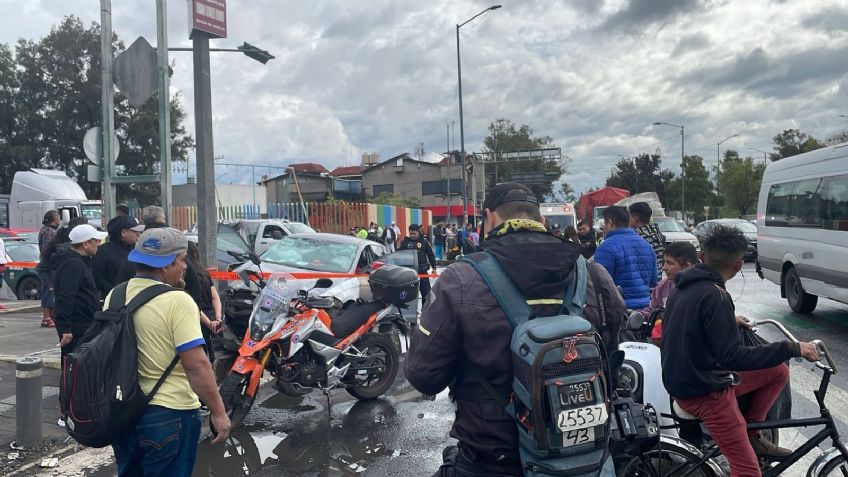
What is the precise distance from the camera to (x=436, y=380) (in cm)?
234

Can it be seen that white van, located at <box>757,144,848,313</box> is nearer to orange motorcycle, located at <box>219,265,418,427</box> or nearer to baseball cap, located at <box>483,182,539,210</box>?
orange motorcycle, located at <box>219,265,418,427</box>

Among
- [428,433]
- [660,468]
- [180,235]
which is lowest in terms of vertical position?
[428,433]

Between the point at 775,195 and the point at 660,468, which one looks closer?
the point at 660,468

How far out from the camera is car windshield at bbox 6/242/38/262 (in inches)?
568

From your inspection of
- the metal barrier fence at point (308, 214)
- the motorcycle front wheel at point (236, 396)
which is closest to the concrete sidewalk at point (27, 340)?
the motorcycle front wheel at point (236, 396)

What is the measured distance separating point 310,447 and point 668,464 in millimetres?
2885

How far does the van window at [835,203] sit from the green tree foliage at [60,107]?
35575 millimetres

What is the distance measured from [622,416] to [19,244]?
1531 centimetres

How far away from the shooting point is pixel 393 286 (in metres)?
6.74

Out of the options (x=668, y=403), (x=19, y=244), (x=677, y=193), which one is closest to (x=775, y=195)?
(x=668, y=403)

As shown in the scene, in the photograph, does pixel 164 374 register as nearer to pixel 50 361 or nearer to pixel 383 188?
pixel 50 361

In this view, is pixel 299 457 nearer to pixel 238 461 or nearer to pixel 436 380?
pixel 238 461

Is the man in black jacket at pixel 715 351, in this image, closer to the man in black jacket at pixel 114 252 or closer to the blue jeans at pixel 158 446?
the blue jeans at pixel 158 446

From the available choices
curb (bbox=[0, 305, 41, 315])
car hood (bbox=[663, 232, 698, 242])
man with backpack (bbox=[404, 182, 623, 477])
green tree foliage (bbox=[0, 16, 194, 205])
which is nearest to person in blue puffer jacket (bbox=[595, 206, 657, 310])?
man with backpack (bbox=[404, 182, 623, 477])
